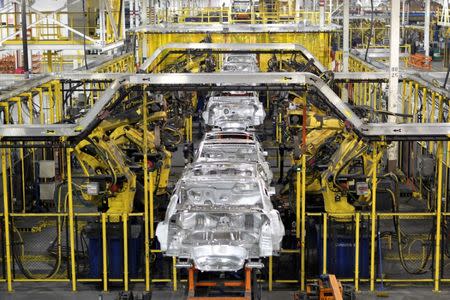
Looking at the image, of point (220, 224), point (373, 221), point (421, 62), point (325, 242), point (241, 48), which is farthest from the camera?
point (421, 62)

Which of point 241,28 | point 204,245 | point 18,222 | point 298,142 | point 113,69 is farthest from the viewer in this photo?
point 241,28

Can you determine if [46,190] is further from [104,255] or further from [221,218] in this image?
[221,218]

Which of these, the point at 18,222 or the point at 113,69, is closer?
the point at 18,222

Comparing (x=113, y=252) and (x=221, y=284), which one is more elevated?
(x=113, y=252)

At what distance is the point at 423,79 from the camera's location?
15938 mm

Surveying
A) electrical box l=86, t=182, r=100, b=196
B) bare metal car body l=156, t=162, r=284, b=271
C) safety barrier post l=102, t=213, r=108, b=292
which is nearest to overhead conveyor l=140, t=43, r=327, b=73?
electrical box l=86, t=182, r=100, b=196

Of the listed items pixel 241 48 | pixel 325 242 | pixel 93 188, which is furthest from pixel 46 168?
pixel 241 48

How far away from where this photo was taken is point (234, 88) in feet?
36.8

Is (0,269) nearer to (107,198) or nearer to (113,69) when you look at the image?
(107,198)

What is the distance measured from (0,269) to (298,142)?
5.20m

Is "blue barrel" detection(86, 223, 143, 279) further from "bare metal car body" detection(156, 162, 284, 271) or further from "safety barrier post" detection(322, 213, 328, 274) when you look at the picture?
"safety barrier post" detection(322, 213, 328, 274)

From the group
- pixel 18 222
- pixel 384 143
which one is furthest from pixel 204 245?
pixel 18 222

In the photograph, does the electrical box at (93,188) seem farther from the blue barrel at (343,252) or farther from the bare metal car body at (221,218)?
the blue barrel at (343,252)

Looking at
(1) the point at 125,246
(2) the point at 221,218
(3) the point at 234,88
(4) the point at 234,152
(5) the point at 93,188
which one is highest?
(3) the point at 234,88
